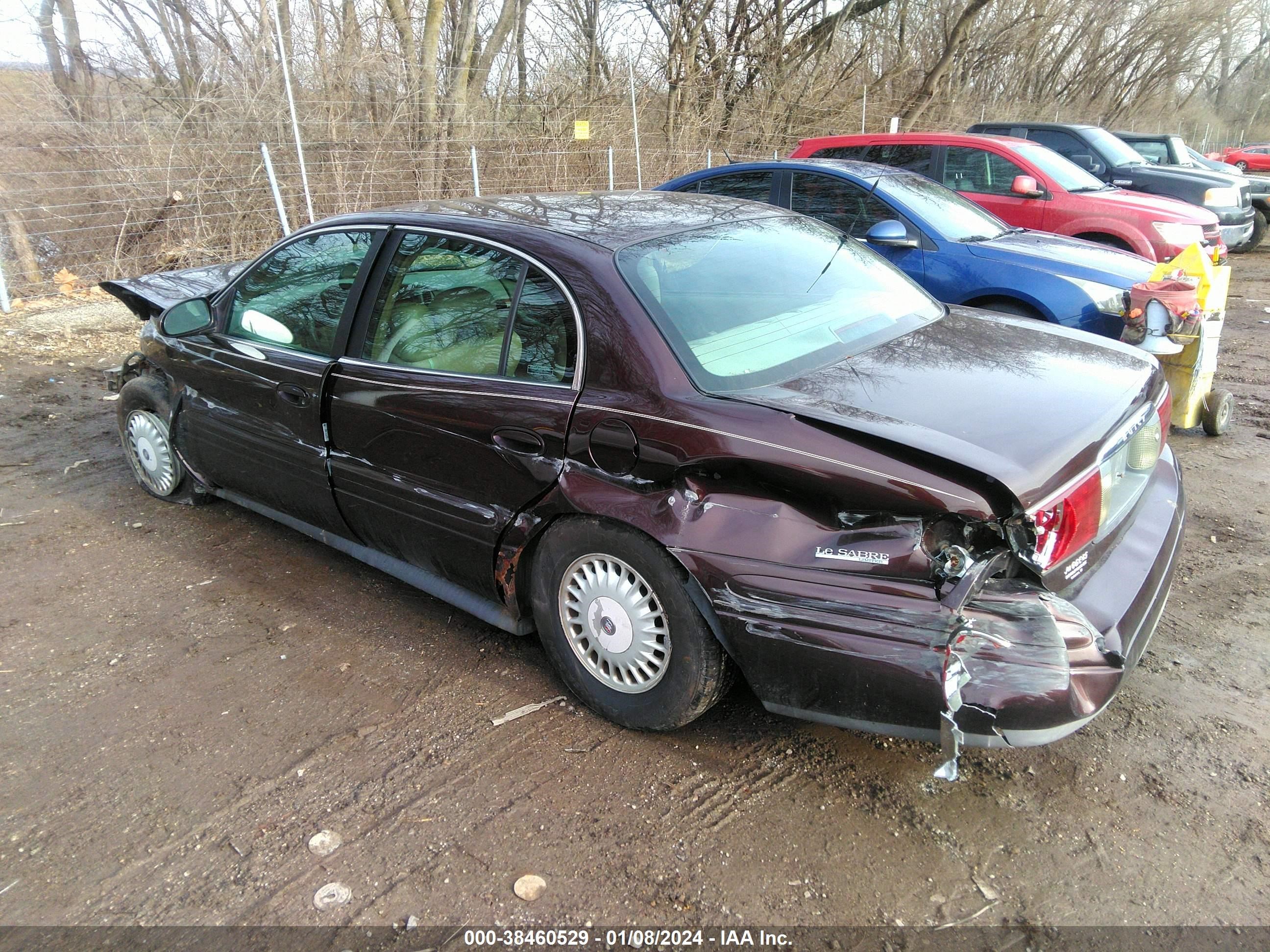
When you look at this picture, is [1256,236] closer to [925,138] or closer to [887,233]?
[925,138]

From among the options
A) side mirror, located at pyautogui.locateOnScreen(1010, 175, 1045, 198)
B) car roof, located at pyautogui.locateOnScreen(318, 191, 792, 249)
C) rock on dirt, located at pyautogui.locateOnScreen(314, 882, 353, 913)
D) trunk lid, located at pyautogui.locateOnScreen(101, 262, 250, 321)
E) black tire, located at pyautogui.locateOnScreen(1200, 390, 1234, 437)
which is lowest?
rock on dirt, located at pyautogui.locateOnScreen(314, 882, 353, 913)

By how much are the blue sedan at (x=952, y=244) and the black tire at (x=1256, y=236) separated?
37.8 feet

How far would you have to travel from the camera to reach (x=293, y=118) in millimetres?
10281

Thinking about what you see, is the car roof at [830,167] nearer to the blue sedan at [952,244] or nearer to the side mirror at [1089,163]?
the blue sedan at [952,244]

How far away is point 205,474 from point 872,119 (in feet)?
63.1

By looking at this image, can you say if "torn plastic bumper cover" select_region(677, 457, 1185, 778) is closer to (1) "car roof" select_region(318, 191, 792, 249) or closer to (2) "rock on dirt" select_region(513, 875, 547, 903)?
(2) "rock on dirt" select_region(513, 875, 547, 903)

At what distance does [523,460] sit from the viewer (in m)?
2.87

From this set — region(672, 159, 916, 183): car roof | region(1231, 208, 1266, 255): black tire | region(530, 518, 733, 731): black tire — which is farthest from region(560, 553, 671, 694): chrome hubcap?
region(1231, 208, 1266, 255): black tire

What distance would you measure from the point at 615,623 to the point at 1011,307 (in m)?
4.12

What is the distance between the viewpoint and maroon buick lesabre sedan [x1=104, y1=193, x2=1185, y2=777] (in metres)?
2.24

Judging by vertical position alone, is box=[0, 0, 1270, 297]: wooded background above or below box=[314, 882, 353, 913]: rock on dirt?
above

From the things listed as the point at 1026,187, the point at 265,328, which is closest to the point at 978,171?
the point at 1026,187

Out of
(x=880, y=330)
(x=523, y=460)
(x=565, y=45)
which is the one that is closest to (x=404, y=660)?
(x=523, y=460)

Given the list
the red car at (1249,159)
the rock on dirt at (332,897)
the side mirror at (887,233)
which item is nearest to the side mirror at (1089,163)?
the side mirror at (887,233)
